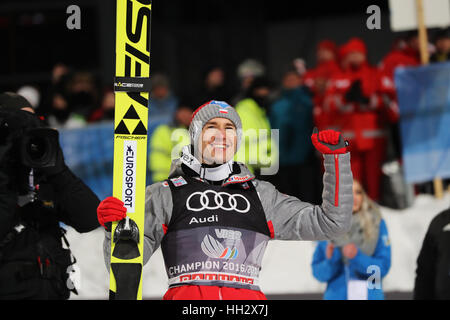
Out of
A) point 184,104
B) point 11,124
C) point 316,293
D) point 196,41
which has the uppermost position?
point 196,41

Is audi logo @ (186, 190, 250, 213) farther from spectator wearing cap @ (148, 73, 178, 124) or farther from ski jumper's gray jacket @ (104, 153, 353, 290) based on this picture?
spectator wearing cap @ (148, 73, 178, 124)

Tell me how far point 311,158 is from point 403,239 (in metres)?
1.36

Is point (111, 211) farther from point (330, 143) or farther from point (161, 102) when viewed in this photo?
point (161, 102)

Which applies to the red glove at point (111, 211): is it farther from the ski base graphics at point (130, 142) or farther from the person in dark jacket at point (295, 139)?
the person in dark jacket at point (295, 139)

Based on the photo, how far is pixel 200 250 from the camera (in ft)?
11.7

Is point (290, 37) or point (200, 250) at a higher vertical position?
point (290, 37)

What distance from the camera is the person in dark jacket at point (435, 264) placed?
15.3ft

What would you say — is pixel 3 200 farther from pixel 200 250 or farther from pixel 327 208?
pixel 327 208

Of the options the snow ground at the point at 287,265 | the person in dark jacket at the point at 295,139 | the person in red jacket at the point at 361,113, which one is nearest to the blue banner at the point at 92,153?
the snow ground at the point at 287,265

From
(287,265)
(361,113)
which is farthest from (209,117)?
(361,113)

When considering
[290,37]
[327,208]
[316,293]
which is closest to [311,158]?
[316,293]

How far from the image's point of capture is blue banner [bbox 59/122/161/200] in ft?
27.5

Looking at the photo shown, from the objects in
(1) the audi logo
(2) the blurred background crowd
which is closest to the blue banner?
(2) the blurred background crowd

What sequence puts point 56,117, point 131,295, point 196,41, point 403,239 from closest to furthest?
point 131,295 < point 403,239 < point 56,117 < point 196,41
